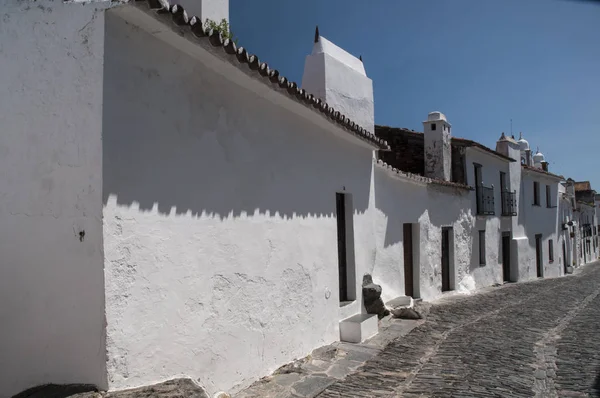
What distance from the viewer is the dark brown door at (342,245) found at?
7.94m

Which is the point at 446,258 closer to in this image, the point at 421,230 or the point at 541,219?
the point at 421,230

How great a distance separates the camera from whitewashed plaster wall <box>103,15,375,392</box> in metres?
3.39

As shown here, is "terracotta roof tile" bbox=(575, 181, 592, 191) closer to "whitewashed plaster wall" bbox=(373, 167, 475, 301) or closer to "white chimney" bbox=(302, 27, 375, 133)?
"whitewashed plaster wall" bbox=(373, 167, 475, 301)

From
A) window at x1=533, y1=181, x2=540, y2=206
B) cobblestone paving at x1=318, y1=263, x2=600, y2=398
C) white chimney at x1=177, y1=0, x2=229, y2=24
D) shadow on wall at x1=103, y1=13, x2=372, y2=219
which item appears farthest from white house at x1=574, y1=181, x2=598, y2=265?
shadow on wall at x1=103, y1=13, x2=372, y2=219

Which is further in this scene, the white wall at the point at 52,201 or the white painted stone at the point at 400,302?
the white painted stone at the point at 400,302

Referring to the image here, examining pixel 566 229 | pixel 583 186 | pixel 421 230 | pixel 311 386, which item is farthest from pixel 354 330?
pixel 583 186

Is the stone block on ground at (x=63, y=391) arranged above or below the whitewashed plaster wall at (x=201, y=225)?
below

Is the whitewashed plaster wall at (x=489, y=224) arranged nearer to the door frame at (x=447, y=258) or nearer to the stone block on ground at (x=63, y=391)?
the door frame at (x=447, y=258)

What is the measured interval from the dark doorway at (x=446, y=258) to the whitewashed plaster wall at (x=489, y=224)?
1.98 m

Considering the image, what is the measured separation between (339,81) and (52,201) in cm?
665

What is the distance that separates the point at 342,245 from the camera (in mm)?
7980

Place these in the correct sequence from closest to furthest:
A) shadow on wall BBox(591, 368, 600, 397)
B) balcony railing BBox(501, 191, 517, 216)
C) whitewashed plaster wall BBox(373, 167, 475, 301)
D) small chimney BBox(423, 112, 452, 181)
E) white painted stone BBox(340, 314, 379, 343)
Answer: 1. shadow on wall BBox(591, 368, 600, 397)
2. white painted stone BBox(340, 314, 379, 343)
3. whitewashed plaster wall BBox(373, 167, 475, 301)
4. small chimney BBox(423, 112, 452, 181)
5. balcony railing BBox(501, 191, 517, 216)

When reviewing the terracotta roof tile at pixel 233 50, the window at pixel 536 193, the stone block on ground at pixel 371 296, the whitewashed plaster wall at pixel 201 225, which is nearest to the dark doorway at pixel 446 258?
the stone block on ground at pixel 371 296

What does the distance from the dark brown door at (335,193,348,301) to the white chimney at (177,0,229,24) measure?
3367 mm
